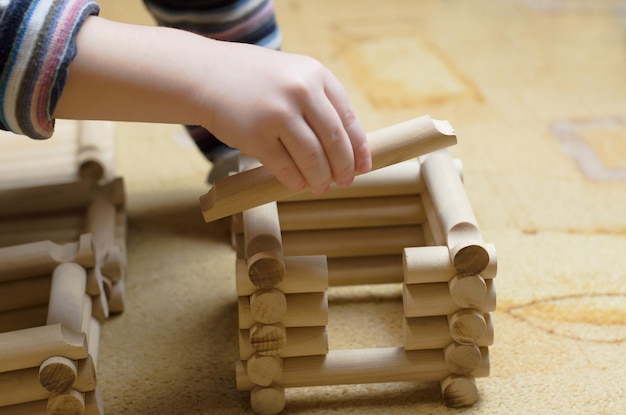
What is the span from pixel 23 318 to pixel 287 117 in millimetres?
301

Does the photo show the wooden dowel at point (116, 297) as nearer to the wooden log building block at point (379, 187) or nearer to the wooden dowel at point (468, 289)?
the wooden log building block at point (379, 187)

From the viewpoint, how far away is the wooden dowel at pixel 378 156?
1.78ft

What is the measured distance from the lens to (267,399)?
58 centimetres

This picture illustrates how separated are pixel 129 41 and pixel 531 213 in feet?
1.59

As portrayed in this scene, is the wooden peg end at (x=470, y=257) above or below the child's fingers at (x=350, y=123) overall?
below

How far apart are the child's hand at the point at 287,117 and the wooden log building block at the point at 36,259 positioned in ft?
0.59

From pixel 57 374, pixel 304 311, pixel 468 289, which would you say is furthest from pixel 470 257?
pixel 57 374

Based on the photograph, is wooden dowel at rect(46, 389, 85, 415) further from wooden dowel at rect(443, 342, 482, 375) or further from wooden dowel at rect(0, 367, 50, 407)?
wooden dowel at rect(443, 342, 482, 375)

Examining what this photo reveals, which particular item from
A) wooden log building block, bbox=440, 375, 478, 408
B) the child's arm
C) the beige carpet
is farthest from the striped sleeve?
wooden log building block, bbox=440, 375, 478, 408

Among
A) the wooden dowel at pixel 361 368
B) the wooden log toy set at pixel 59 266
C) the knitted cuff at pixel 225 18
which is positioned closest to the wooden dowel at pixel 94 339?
the wooden log toy set at pixel 59 266

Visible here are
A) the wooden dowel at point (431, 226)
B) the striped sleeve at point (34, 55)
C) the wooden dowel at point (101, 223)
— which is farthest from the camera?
the wooden dowel at point (101, 223)

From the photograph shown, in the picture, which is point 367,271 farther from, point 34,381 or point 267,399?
point 34,381

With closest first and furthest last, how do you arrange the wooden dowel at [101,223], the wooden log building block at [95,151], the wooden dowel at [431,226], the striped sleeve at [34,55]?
the striped sleeve at [34,55] → the wooden dowel at [431,226] → the wooden dowel at [101,223] → the wooden log building block at [95,151]

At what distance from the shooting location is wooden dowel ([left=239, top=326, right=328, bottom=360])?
22.8 inches
